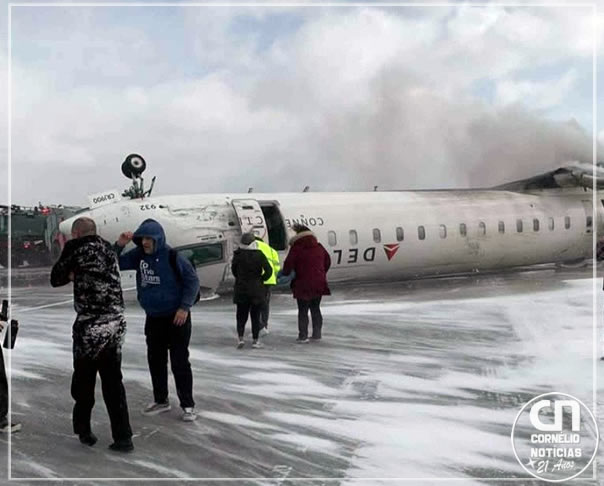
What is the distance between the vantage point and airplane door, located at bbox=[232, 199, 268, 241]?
14.5 m

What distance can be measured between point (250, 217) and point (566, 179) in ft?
30.7

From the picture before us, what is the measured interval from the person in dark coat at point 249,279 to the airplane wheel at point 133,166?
25.7 feet

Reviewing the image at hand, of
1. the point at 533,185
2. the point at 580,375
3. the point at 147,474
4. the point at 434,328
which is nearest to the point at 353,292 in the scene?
the point at 434,328

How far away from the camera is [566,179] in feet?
62.0

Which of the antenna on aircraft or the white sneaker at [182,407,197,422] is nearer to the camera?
the white sneaker at [182,407,197,422]

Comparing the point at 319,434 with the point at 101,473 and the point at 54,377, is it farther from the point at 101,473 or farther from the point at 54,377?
the point at 54,377

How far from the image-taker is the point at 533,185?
19.2 m

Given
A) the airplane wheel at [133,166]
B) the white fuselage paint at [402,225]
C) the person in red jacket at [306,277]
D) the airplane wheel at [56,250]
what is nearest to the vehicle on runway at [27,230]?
the airplane wheel at [56,250]

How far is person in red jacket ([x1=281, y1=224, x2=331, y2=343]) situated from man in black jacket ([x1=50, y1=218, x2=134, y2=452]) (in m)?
4.47

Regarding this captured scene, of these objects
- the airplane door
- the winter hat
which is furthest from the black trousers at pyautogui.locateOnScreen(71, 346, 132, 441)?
the airplane door

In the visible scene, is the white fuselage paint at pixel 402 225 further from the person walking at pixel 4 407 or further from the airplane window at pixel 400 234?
the person walking at pixel 4 407

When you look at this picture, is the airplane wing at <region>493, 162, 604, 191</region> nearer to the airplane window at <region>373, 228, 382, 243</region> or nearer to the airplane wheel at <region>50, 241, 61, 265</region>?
the airplane window at <region>373, 228, 382, 243</region>

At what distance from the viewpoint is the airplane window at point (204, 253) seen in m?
14.2

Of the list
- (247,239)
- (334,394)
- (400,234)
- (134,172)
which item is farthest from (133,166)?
(334,394)
